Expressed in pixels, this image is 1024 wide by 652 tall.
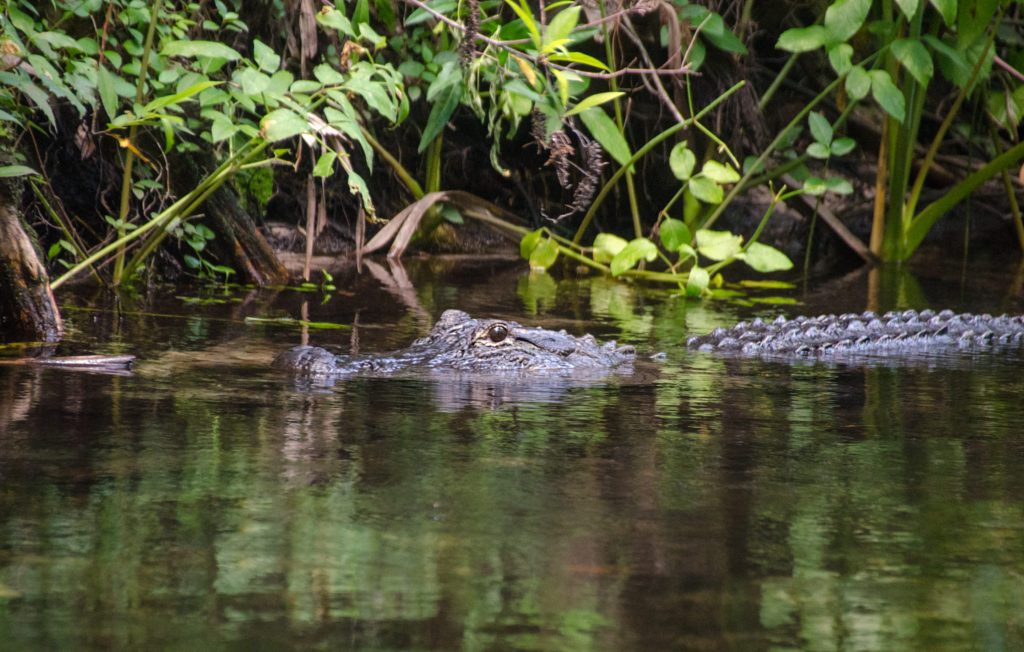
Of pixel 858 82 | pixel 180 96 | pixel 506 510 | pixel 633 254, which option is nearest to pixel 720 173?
pixel 633 254

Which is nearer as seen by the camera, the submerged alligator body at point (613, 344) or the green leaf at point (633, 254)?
the submerged alligator body at point (613, 344)

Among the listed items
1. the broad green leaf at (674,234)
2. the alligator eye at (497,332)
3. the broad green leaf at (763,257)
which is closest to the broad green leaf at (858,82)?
the broad green leaf at (763,257)

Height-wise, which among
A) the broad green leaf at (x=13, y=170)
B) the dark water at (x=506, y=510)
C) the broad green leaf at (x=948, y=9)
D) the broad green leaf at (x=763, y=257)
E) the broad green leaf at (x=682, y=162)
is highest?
the broad green leaf at (x=948, y=9)

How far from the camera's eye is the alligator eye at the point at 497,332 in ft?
13.8

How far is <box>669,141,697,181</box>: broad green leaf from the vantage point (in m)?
6.27

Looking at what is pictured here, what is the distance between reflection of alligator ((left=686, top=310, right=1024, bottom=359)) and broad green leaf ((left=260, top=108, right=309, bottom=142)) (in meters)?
1.78

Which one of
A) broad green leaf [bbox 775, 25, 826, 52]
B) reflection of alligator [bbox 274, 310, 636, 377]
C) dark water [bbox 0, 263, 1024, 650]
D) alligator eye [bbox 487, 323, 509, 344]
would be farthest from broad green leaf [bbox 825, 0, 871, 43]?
alligator eye [bbox 487, 323, 509, 344]

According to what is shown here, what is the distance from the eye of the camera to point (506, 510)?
7.69 feet

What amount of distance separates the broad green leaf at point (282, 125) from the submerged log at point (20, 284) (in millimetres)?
922

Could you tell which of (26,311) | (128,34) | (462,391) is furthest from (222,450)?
(128,34)

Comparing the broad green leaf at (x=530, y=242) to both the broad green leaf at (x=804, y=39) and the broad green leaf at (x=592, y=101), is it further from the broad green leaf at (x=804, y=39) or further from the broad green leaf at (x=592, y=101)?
the broad green leaf at (x=804, y=39)

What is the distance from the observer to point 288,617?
1.75m

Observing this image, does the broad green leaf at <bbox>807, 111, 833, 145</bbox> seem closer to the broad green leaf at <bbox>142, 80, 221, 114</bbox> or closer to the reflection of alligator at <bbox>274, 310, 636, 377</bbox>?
the reflection of alligator at <bbox>274, 310, 636, 377</bbox>


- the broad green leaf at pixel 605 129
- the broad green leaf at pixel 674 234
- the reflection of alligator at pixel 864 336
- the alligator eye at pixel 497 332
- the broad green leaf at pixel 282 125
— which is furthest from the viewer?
the broad green leaf at pixel 605 129
